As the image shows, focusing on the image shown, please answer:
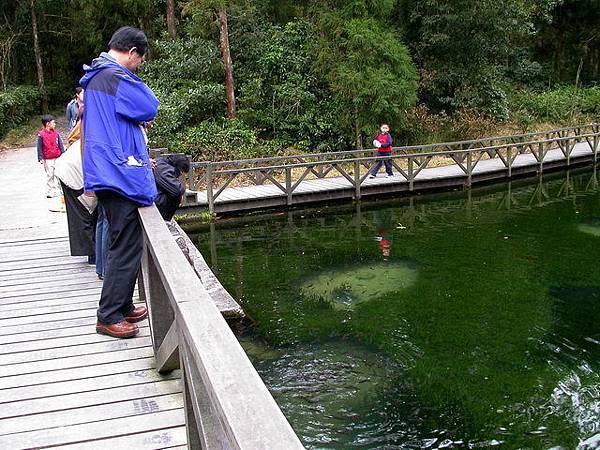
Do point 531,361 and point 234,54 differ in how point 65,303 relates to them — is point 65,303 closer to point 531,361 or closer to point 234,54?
point 531,361

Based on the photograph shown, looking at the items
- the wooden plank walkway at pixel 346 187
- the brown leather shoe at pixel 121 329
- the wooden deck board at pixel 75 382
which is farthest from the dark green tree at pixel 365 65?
the brown leather shoe at pixel 121 329

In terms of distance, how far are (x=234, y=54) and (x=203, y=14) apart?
2294 millimetres

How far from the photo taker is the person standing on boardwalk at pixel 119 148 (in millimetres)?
3381

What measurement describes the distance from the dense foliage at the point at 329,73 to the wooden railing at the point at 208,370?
1499 cm

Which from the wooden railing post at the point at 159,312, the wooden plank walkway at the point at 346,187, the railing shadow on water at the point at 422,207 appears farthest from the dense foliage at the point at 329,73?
the wooden railing post at the point at 159,312

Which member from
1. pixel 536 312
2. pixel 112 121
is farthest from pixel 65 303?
pixel 536 312

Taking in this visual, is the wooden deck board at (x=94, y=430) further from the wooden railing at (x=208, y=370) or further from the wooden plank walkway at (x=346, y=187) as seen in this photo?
the wooden plank walkway at (x=346, y=187)

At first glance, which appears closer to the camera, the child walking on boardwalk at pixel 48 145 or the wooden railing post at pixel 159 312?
the wooden railing post at pixel 159 312

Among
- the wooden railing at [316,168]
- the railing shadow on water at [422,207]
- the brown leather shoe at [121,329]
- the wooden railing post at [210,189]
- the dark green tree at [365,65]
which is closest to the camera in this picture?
the brown leather shoe at [121,329]

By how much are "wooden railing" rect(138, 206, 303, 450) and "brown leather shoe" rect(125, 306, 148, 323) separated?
2.48 ft

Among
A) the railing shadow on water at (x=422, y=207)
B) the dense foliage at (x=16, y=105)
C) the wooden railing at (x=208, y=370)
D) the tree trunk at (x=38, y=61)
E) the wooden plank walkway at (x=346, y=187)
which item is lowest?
the railing shadow on water at (x=422, y=207)

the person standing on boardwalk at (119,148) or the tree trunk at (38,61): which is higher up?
the tree trunk at (38,61)

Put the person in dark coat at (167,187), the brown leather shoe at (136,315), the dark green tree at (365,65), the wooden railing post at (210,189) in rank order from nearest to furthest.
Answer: the brown leather shoe at (136,315), the person in dark coat at (167,187), the wooden railing post at (210,189), the dark green tree at (365,65)

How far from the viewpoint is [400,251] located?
11000mm
